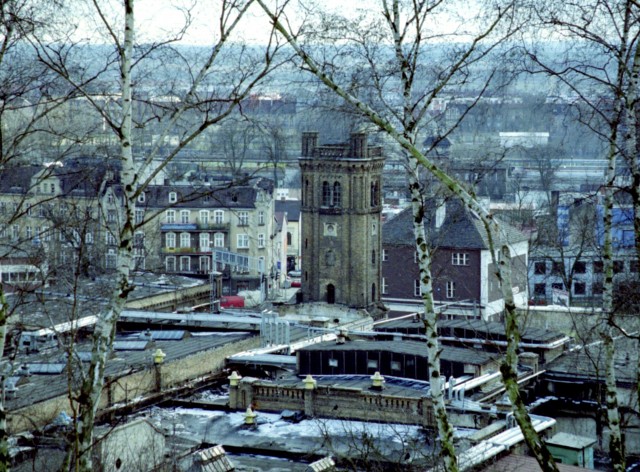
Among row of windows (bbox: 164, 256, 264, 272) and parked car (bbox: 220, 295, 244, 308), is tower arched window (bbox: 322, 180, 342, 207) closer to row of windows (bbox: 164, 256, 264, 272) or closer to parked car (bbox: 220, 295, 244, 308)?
parked car (bbox: 220, 295, 244, 308)

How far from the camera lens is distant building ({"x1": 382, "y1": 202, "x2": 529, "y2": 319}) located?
47403 mm

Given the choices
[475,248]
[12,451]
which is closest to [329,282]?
[475,248]

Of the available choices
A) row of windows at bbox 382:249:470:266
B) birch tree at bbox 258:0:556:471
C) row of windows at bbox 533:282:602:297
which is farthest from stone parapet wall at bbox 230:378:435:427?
row of windows at bbox 382:249:470:266

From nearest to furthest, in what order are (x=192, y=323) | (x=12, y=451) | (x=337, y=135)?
(x=12, y=451) → (x=192, y=323) → (x=337, y=135)

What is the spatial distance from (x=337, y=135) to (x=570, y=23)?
221 feet

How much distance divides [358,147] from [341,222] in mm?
3035

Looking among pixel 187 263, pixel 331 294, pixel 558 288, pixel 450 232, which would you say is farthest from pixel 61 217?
pixel 187 263

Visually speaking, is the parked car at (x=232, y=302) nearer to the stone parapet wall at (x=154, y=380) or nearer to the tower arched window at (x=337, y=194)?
the tower arched window at (x=337, y=194)

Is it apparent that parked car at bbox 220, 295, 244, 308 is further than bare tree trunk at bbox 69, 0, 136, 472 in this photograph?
Yes

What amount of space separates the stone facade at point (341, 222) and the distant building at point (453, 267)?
7.66 feet

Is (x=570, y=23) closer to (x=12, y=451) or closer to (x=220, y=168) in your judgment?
(x=12, y=451)

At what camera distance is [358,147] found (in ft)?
149

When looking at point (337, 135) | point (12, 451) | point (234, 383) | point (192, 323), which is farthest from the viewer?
point (337, 135)

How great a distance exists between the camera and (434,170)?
9492mm
